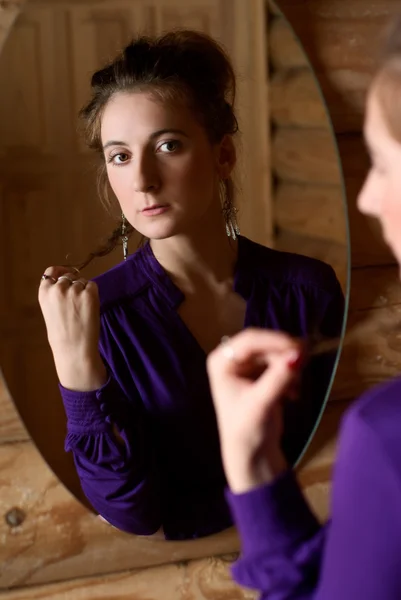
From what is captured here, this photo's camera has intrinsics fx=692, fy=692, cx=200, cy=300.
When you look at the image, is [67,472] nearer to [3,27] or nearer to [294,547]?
[294,547]

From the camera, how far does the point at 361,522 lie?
34 centimetres

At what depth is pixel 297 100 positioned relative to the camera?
556mm

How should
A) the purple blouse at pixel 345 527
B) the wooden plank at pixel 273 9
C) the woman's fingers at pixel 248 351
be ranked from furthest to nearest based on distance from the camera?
the wooden plank at pixel 273 9 < the woman's fingers at pixel 248 351 < the purple blouse at pixel 345 527

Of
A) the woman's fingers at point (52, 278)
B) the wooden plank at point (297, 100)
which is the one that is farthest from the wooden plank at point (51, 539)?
the wooden plank at point (297, 100)

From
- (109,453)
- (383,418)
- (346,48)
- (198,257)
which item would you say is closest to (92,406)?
(109,453)

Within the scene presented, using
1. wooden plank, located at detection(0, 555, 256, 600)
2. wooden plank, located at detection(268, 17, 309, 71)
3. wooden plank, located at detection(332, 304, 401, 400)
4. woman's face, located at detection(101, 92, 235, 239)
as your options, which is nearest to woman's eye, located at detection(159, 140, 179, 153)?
woman's face, located at detection(101, 92, 235, 239)

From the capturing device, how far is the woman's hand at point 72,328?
0.51 m

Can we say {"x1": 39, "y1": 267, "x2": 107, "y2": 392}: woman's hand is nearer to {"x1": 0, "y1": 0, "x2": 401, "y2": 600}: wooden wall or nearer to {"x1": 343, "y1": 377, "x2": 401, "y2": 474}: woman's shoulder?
{"x1": 0, "y1": 0, "x2": 401, "y2": 600}: wooden wall

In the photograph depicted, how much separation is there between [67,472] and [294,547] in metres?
0.22

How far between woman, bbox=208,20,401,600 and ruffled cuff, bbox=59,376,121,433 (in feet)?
0.36

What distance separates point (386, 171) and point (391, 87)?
5cm

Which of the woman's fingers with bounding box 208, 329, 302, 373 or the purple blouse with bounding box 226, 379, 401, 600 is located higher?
the woman's fingers with bounding box 208, 329, 302, 373

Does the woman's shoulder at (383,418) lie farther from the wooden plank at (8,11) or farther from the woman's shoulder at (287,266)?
the wooden plank at (8,11)

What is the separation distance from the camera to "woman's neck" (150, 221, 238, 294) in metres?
0.53
